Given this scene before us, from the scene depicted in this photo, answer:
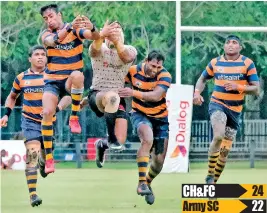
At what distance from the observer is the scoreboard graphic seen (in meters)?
10.3

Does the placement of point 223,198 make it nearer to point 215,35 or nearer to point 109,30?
point 109,30

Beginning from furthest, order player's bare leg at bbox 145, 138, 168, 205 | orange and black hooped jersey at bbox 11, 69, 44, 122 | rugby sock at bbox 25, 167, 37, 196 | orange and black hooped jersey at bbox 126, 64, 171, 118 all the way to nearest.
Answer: rugby sock at bbox 25, 167, 37, 196 < orange and black hooped jersey at bbox 11, 69, 44, 122 < player's bare leg at bbox 145, 138, 168, 205 < orange and black hooped jersey at bbox 126, 64, 171, 118

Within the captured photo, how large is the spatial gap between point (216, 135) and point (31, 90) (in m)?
1.93

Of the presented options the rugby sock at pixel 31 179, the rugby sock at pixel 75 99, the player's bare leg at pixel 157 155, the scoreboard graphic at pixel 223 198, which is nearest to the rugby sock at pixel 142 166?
the player's bare leg at pixel 157 155

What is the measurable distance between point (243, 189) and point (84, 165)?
38.0 feet

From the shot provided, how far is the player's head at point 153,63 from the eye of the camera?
12430mm

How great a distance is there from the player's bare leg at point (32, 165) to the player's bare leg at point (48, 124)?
3.19ft

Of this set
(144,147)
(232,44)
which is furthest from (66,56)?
(232,44)

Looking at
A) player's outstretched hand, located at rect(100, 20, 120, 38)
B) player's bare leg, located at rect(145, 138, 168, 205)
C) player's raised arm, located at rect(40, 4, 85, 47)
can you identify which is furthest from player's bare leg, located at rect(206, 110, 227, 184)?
player's outstretched hand, located at rect(100, 20, 120, 38)

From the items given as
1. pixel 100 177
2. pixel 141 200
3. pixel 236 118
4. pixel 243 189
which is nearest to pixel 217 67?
pixel 236 118

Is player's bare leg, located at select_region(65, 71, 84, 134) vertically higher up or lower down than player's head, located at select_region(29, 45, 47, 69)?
lower down

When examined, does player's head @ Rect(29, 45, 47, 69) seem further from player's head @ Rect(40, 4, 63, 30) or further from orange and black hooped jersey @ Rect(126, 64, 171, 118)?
orange and black hooped jersey @ Rect(126, 64, 171, 118)

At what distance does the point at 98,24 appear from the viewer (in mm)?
19719

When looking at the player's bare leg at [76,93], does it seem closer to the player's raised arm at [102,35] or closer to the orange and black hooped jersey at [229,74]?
the player's raised arm at [102,35]
